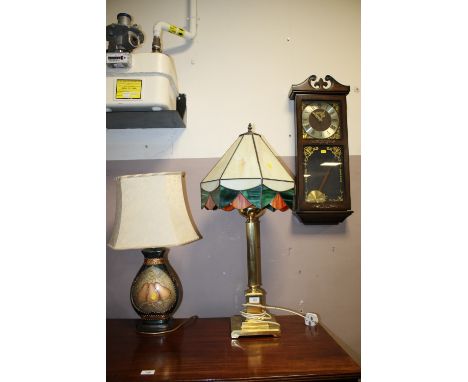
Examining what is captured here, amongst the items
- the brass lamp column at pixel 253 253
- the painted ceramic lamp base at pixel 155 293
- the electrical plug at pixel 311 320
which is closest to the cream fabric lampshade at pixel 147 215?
the painted ceramic lamp base at pixel 155 293

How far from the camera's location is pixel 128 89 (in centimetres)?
120

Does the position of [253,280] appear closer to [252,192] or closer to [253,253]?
[253,253]

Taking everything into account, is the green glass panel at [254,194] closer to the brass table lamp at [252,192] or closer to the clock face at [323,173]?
the brass table lamp at [252,192]

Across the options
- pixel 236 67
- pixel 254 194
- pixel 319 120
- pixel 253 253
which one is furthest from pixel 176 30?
pixel 253 253

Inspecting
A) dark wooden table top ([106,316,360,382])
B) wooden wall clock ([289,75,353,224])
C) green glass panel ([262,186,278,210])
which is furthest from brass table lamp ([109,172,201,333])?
wooden wall clock ([289,75,353,224])

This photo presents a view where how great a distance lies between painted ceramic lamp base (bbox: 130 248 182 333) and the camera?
113 centimetres

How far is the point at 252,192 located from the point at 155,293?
0.52 metres

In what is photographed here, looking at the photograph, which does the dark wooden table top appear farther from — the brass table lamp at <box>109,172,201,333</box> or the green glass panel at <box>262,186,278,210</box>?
the green glass panel at <box>262,186,278,210</box>

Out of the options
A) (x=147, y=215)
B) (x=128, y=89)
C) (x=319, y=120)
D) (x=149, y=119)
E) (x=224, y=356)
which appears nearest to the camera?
(x=224, y=356)

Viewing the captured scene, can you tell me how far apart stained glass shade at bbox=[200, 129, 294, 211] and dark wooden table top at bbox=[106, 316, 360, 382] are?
0.46m

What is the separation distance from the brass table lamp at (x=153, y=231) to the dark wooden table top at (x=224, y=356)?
110mm
